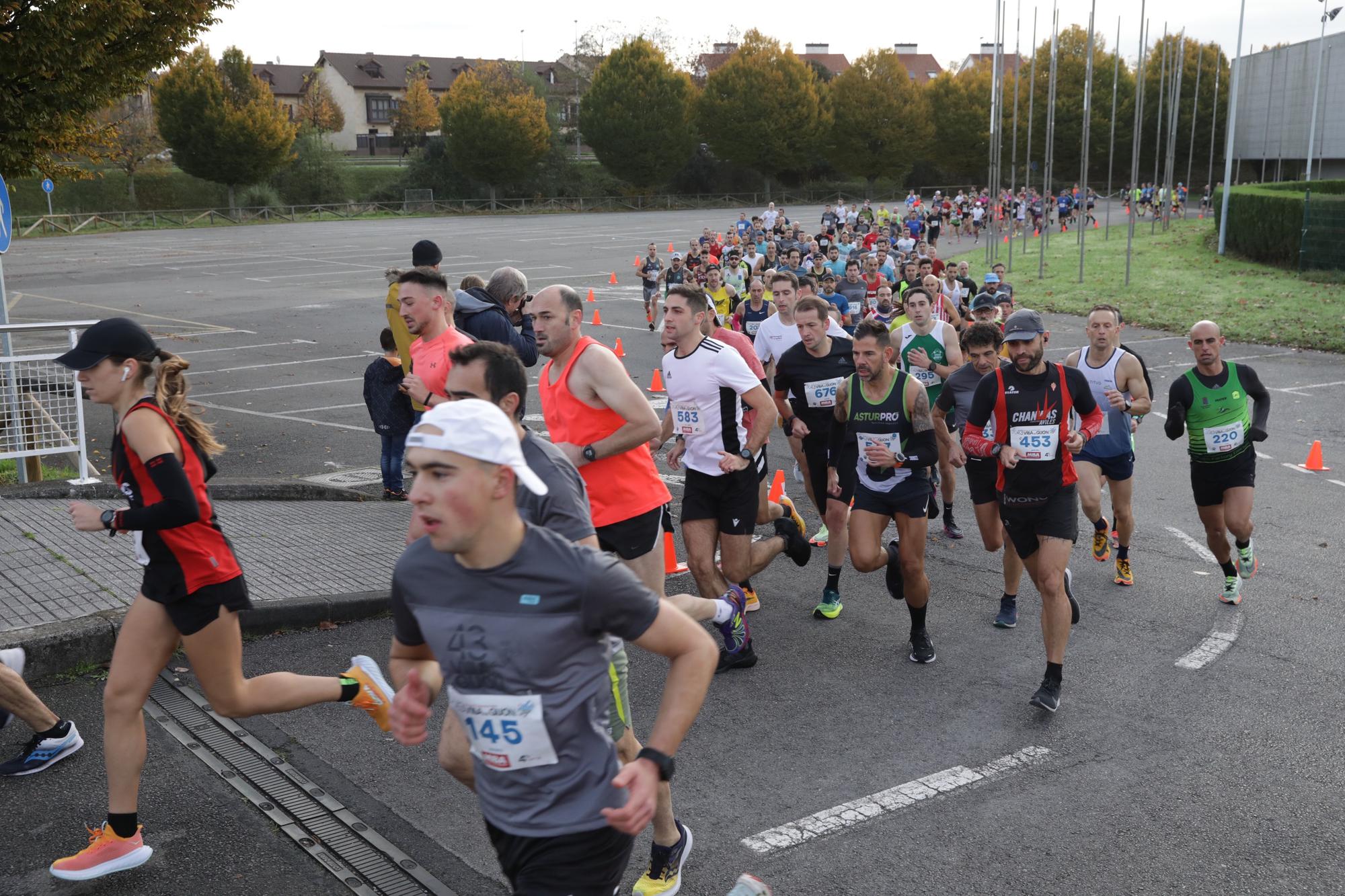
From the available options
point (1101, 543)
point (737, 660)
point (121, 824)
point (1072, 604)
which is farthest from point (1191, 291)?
point (121, 824)

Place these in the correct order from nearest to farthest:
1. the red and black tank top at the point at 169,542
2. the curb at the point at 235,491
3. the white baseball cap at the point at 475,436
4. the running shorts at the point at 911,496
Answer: the white baseball cap at the point at 475,436 < the red and black tank top at the point at 169,542 < the running shorts at the point at 911,496 < the curb at the point at 235,491

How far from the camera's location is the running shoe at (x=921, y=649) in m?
6.88

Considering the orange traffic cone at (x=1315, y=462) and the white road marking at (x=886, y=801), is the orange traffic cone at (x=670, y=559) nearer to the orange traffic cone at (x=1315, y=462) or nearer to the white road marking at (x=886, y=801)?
the white road marking at (x=886, y=801)

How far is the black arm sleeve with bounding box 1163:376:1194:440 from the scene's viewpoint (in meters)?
8.01

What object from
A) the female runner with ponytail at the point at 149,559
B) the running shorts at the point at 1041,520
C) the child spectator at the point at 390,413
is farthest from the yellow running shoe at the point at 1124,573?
the female runner with ponytail at the point at 149,559

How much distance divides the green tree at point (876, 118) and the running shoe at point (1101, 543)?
81.3m

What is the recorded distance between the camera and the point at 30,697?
5.20 metres

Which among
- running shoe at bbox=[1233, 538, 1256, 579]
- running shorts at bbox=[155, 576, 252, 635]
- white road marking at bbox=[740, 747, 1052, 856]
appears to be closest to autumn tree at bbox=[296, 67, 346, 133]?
running shoe at bbox=[1233, 538, 1256, 579]

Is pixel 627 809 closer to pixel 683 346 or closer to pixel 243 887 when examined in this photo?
pixel 243 887

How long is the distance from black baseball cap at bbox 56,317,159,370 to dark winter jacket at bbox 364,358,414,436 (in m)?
5.76

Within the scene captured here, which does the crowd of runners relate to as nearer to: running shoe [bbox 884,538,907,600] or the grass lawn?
running shoe [bbox 884,538,907,600]

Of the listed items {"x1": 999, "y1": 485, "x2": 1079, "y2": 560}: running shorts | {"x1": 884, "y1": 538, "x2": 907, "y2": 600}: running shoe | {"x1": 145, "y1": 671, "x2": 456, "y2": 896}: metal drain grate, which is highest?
{"x1": 999, "y1": 485, "x2": 1079, "y2": 560}: running shorts

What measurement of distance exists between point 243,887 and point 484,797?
1955mm

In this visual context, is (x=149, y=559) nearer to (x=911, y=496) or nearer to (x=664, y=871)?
(x=664, y=871)
